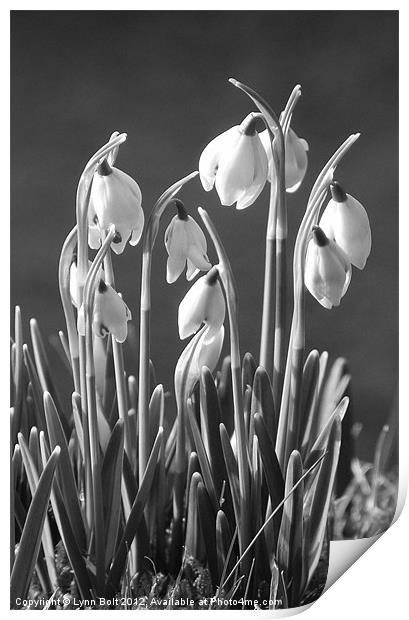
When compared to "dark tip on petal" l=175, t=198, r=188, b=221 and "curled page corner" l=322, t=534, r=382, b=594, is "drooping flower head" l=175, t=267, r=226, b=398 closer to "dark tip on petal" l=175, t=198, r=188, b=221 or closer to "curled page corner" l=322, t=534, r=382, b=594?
"dark tip on petal" l=175, t=198, r=188, b=221

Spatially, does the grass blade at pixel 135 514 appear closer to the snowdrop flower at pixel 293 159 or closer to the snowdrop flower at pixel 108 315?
the snowdrop flower at pixel 108 315

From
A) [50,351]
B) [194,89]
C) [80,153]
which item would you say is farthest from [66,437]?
[194,89]

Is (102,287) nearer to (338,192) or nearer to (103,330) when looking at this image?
(103,330)

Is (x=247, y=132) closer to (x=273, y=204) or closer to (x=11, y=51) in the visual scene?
(x=273, y=204)

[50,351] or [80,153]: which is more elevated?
[80,153]

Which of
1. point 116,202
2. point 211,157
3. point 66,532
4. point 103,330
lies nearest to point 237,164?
point 211,157

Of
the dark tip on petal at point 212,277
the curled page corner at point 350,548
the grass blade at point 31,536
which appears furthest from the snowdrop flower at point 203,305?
the curled page corner at point 350,548
